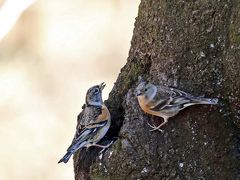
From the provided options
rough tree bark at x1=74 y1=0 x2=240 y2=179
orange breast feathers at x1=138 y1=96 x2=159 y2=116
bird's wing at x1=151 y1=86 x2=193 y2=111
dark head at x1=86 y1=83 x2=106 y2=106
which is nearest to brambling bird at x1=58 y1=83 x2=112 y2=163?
dark head at x1=86 y1=83 x2=106 y2=106

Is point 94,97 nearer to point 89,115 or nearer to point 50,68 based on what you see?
point 89,115

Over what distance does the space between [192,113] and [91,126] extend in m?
1.07

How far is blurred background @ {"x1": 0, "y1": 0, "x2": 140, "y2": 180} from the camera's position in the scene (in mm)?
11453

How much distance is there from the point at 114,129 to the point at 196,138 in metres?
0.90

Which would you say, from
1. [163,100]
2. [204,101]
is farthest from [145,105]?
[204,101]

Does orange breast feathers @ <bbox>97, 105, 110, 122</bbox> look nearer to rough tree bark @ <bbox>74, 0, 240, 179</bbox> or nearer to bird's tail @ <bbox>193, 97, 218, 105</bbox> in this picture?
rough tree bark @ <bbox>74, 0, 240, 179</bbox>

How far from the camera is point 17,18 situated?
1398 centimetres

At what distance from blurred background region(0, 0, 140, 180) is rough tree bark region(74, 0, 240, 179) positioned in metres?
6.17

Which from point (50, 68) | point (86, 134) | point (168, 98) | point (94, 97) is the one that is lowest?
point (50, 68)

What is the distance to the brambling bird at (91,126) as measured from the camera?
5.44 metres

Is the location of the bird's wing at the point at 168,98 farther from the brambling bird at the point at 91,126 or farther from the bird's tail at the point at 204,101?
the brambling bird at the point at 91,126

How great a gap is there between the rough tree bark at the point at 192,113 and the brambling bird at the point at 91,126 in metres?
0.26

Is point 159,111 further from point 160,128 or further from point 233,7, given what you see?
point 233,7

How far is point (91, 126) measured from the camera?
18.6ft
